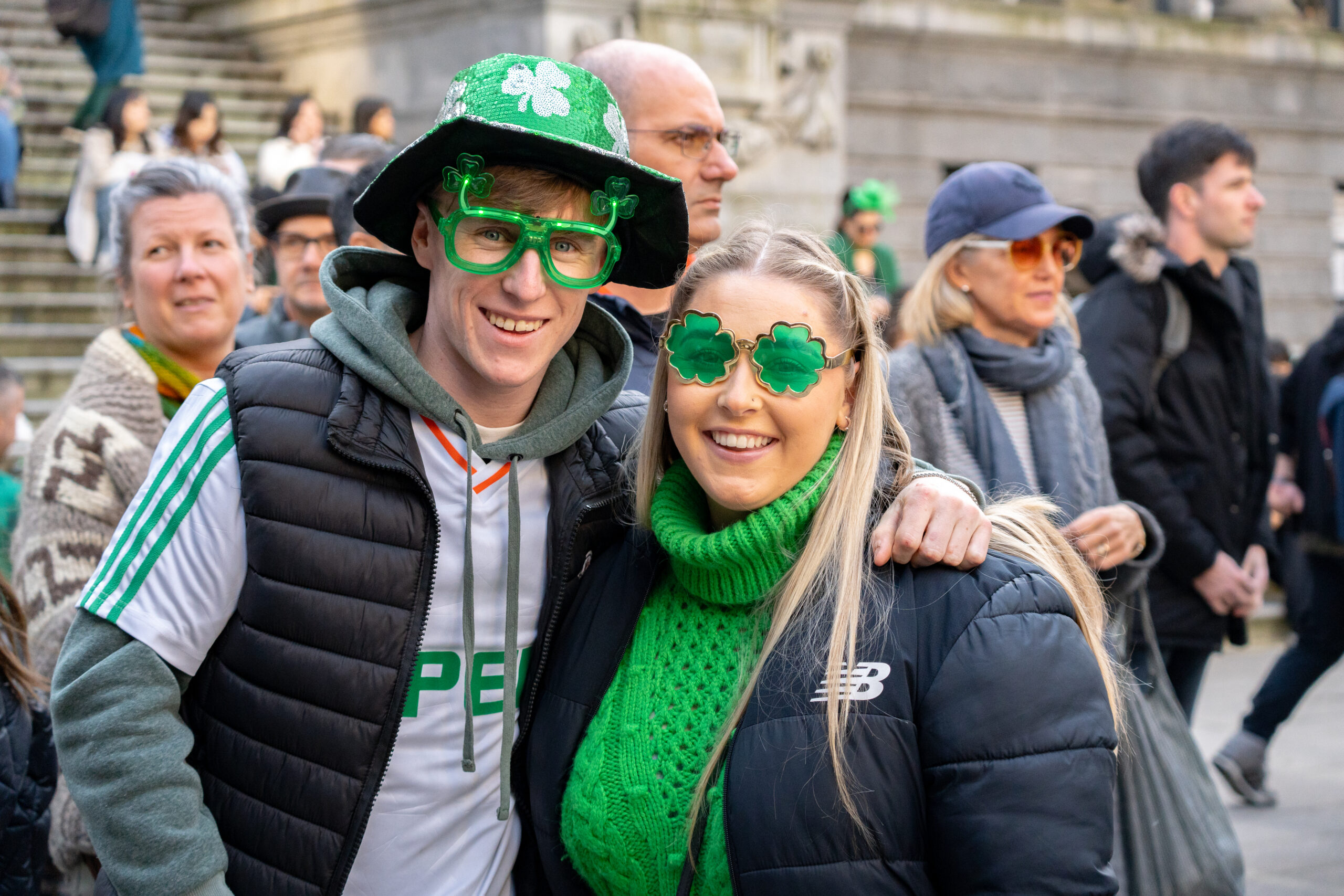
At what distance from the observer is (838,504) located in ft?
7.60

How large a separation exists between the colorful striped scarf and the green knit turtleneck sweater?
1.69 m

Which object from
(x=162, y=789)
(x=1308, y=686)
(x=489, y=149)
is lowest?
(x=1308, y=686)

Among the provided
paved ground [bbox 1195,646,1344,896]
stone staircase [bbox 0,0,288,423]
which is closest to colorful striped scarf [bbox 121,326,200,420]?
paved ground [bbox 1195,646,1344,896]

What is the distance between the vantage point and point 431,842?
2385 millimetres

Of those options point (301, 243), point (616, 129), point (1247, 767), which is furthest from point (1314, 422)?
point (616, 129)

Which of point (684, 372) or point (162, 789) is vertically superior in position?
point (684, 372)

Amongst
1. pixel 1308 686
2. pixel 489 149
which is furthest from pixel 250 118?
pixel 489 149

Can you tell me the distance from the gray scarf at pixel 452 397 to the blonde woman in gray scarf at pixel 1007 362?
4.30ft

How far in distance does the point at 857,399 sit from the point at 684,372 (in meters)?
0.31

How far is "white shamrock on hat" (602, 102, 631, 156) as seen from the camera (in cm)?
242

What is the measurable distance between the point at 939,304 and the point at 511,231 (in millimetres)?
1988

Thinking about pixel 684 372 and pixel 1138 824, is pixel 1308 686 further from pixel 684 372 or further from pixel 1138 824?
pixel 684 372

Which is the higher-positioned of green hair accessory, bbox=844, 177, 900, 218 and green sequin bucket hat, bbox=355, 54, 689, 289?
green hair accessory, bbox=844, 177, 900, 218

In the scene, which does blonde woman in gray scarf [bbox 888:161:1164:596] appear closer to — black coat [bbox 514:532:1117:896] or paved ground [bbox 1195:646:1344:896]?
black coat [bbox 514:532:1117:896]
